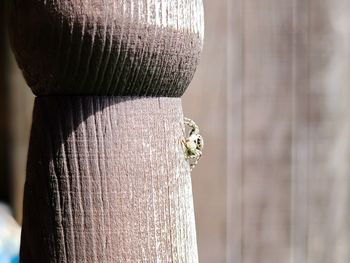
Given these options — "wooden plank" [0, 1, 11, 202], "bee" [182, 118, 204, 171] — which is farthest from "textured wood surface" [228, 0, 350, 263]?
"wooden plank" [0, 1, 11, 202]

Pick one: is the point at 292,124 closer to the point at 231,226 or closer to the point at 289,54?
the point at 289,54

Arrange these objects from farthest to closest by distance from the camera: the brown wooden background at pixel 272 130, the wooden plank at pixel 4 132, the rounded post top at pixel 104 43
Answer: the wooden plank at pixel 4 132
the brown wooden background at pixel 272 130
the rounded post top at pixel 104 43

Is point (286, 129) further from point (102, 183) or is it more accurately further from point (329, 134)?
point (102, 183)

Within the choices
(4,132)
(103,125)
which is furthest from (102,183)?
(4,132)

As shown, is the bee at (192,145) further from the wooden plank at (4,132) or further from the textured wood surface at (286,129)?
the wooden plank at (4,132)

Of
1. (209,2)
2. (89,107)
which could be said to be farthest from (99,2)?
(209,2)

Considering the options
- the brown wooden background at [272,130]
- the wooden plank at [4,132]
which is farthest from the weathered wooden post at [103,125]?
the wooden plank at [4,132]
